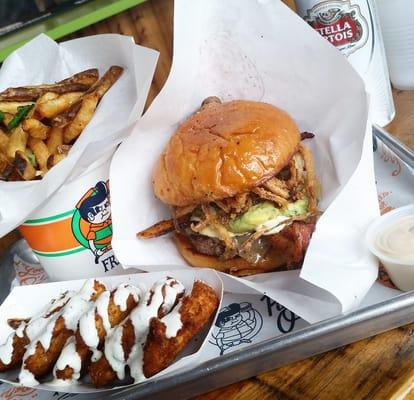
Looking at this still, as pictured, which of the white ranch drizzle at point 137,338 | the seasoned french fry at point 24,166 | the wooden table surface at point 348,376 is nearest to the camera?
the wooden table surface at point 348,376

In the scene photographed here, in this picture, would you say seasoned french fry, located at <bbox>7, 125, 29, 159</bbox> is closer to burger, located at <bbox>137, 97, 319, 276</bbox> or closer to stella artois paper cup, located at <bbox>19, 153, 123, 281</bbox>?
stella artois paper cup, located at <bbox>19, 153, 123, 281</bbox>

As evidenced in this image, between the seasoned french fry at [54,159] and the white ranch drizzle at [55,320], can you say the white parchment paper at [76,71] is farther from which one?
the white ranch drizzle at [55,320]

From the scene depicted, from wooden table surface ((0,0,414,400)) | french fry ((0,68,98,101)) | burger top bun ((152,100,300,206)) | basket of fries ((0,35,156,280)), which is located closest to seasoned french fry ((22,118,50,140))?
basket of fries ((0,35,156,280))

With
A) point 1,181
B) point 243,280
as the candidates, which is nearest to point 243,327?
point 243,280

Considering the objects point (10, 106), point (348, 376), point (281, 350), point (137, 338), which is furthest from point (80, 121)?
point (348, 376)

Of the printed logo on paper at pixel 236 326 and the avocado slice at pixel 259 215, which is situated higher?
the avocado slice at pixel 259 215

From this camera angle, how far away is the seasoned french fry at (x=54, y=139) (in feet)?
4.31

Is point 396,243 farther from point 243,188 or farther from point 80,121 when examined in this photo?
point 80,121

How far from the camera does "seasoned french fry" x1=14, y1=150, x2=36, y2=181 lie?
125 cm

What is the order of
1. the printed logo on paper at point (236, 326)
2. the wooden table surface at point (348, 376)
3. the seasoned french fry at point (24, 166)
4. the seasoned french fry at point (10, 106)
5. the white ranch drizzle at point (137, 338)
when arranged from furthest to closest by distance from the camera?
the seasoned french fry at point (10, 106), the seasoned french fry at point (24, 166), the printed logo on paper at point (236, 326), the white ranch drizzle at point (137, 338), the wooden table surface at point (348, 376)

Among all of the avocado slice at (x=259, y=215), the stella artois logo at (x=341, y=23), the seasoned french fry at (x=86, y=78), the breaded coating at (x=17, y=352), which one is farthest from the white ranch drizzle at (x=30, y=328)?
the stella artois logo at (x=341, y=23)

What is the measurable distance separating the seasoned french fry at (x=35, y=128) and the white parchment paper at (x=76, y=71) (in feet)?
0.25

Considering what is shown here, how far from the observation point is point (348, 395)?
3.07ft

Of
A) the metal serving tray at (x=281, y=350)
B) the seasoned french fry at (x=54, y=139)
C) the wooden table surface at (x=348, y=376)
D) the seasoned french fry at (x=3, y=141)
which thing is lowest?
the wooden table surface at (x=348, y=376)
